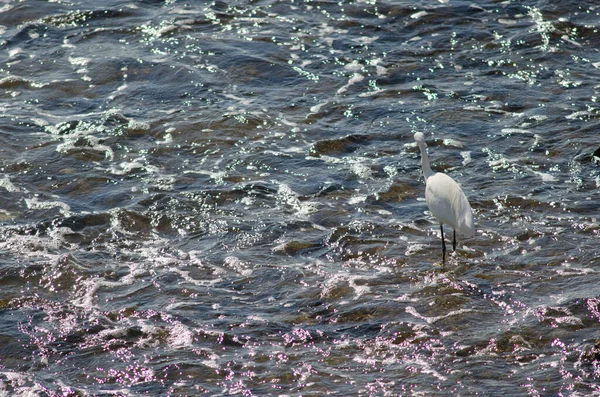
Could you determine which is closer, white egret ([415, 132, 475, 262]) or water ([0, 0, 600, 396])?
water ([0, 0, 600, 396])

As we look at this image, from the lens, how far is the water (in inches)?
275

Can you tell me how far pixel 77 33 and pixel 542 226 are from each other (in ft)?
29.3

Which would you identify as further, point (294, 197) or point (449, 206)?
point (294, 197)

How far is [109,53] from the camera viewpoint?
13.9 m

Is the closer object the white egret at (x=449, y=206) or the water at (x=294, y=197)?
the water at (x=294, y=197)

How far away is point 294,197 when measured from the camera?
9.95 metres

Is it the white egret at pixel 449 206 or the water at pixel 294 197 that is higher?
the white egret at pixel 449 206

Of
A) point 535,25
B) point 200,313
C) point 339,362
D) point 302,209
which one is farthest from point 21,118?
point 535,25

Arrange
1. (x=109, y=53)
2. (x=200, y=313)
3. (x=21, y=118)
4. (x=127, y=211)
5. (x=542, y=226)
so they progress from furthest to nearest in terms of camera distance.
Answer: (x=109, y=53), (x=21, y=118), (x=127, y=211), (x=542, y=226), (x=200, y=313)

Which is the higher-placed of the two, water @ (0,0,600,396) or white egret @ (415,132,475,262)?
white egret @ (415,132,475,262)

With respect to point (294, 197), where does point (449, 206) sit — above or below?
above

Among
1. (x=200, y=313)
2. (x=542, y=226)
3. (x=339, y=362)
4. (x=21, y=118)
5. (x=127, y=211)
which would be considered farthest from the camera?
(x=21, y=118)

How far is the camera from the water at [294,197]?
6.98 meters

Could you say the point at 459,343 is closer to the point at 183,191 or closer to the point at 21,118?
the point at 183,191
